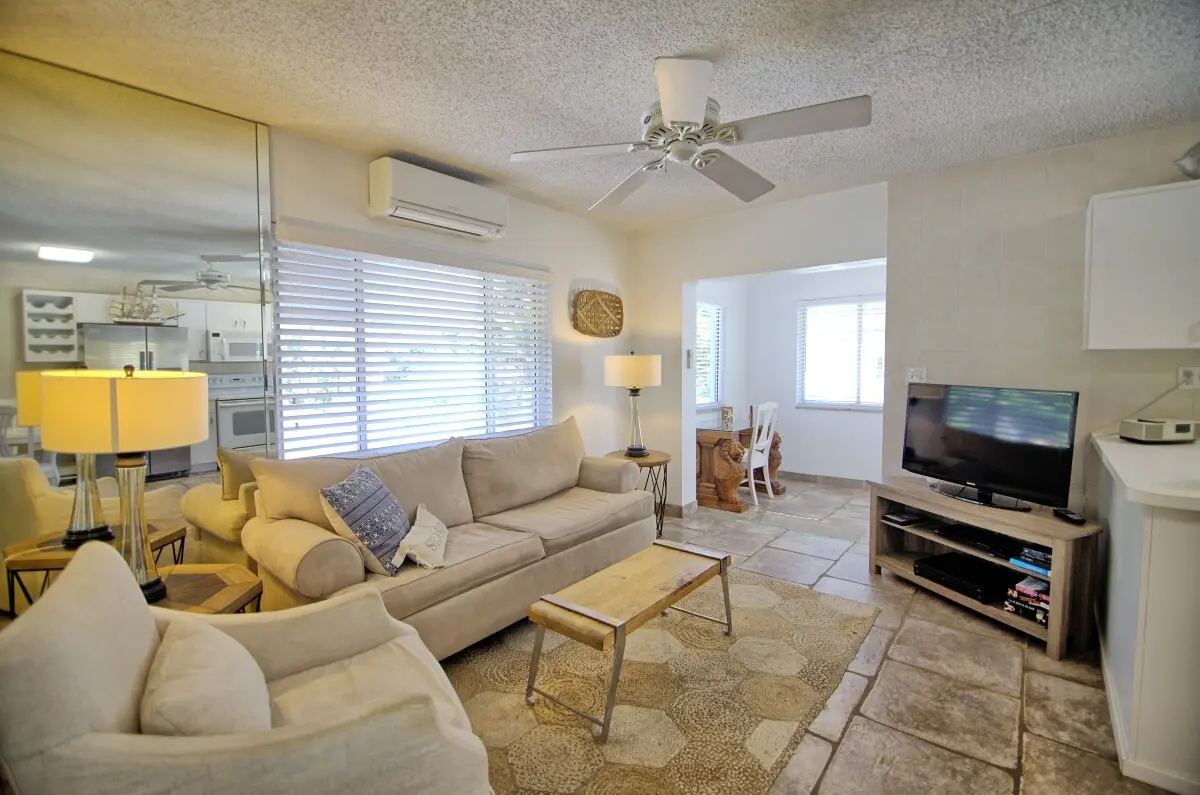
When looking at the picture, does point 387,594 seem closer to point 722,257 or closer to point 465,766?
point 465,766

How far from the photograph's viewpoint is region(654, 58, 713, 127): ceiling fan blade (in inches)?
81.3

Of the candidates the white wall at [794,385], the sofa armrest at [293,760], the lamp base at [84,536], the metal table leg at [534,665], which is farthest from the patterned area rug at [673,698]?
the white wall at [794,385]

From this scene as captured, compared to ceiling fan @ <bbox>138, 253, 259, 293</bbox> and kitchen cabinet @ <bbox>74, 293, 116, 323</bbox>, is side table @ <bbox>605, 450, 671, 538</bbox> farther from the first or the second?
kitchen cabinet @ <bbox>74, 293, 116, 323</bbox>

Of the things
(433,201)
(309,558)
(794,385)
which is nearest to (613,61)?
(433,201)

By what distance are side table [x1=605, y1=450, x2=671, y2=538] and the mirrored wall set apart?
2386 mm

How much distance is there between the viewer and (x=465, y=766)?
1257 mm

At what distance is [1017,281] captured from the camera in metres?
3.23

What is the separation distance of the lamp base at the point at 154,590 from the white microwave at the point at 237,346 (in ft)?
3.74

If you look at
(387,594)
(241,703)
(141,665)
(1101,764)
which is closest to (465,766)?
(241,703)

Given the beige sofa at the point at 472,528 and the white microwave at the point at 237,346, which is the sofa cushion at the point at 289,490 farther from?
the white microwave at the point at 237,346

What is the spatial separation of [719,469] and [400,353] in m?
3.01

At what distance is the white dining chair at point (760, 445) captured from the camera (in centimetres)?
523

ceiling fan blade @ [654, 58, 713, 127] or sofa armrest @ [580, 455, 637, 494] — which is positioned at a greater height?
ceiling fan blade @ [654, 58, 713, 127]

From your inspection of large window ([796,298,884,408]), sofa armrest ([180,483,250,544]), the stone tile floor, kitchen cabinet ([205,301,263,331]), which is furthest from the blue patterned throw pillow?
large window ([796,298,884,408])
